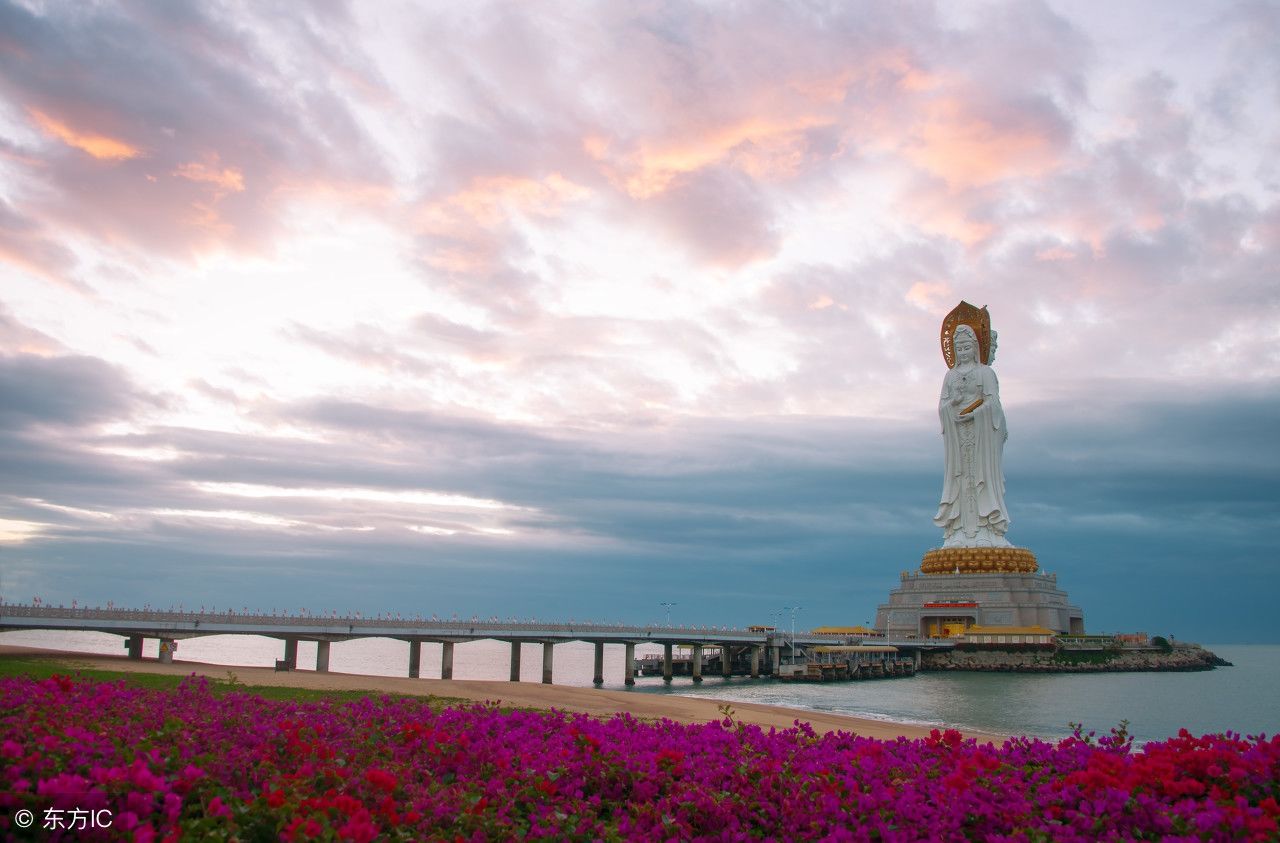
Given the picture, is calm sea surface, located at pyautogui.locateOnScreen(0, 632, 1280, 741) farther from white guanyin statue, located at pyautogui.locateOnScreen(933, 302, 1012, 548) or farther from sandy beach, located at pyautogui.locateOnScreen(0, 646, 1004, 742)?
white guanyin statue, located at pyautogui.locateOnScreen(933, 302, 1012, 548)

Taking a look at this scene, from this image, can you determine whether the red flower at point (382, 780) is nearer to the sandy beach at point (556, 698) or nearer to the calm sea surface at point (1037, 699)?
the sandy beach at point (556, 698)

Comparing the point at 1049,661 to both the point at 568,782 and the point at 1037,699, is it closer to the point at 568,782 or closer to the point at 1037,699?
the point at 1037,699

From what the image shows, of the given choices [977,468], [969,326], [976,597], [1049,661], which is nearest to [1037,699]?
[1049,661]

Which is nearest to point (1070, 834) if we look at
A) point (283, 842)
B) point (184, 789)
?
point (283, 842)

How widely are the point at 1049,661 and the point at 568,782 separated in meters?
91.6

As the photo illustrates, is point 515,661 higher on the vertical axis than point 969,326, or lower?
lower

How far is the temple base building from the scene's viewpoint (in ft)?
319

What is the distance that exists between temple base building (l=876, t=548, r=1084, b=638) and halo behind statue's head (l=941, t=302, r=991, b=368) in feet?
72.8

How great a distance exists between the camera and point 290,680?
103 ft

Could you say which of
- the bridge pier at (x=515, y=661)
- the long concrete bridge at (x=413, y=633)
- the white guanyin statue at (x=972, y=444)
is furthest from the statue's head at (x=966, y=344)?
the bridge pier at (x=515, y=661)

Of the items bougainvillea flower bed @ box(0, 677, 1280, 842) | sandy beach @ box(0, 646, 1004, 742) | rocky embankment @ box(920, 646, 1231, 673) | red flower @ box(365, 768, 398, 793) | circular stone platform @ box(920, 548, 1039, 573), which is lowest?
rocky embankment @ box(920, 646, 1231, 673)

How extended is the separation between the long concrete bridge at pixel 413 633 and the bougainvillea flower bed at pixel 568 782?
39755mm

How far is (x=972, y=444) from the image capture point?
104812mm

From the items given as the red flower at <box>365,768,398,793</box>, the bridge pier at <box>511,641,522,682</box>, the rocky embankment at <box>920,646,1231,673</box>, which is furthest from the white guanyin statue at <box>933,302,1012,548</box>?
→ the red flower at <box>365,768,398,793</box>
